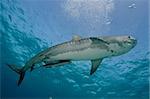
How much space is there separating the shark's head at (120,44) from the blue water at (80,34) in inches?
377

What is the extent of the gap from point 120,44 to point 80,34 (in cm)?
1201

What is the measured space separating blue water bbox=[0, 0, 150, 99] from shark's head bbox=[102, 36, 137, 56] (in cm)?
958

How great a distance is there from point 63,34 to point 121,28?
4253 millimetres

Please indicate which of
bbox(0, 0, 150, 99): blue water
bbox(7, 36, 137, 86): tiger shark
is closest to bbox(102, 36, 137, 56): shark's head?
bbox(7, 36, 137, 86): tiger shark

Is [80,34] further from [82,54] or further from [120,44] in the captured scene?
[120,44]

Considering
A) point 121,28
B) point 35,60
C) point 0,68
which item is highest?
point 0,68

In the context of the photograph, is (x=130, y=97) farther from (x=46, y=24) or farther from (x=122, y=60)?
(x=46, y=24)

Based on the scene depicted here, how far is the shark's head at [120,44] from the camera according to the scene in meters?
4.73

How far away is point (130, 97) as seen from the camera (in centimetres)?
3691

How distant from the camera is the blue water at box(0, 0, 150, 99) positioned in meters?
15.0

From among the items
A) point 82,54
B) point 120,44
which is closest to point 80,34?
point 82,54

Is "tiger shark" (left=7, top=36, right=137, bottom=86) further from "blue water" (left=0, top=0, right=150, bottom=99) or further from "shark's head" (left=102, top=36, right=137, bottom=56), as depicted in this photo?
"blue water" (left=0, top=0, right=150, bottom=99)

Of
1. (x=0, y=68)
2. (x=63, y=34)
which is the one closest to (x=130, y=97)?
(x=0, y=68)

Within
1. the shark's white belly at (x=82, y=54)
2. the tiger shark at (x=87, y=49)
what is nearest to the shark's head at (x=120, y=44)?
the tiger shark at (x=87, y=49)
